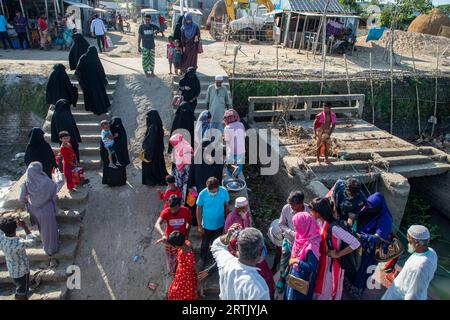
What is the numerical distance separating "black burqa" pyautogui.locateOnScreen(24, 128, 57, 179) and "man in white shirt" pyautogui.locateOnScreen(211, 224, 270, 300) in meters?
3.48

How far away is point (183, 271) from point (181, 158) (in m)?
1.80

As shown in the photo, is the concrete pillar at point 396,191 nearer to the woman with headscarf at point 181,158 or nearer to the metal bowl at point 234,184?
the metal bowl at point 234,184

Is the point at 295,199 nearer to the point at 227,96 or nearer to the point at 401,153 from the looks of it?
the point at 227,96

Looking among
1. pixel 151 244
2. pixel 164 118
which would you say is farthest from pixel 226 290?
pixel 164 118

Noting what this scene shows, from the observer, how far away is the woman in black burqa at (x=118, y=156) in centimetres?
534

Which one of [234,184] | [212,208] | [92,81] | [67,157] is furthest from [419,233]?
[92,81]

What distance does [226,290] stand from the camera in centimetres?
264

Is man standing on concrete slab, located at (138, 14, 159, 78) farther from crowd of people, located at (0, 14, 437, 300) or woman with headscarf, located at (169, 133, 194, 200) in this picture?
woman with headscarf, located at (169, 133, 194, 200)

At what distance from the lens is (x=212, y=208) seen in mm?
4070

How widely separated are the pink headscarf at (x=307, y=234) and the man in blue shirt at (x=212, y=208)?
110 centimetres

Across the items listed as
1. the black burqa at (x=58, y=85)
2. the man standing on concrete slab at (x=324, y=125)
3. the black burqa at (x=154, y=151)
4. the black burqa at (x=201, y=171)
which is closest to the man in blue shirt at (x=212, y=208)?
the black burqa at (x=201, y=171)

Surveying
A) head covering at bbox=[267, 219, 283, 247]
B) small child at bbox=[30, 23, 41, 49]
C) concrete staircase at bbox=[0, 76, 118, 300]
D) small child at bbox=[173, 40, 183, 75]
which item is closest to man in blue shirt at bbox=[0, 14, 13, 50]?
small child at bbox=[30, 23, 41, 49]

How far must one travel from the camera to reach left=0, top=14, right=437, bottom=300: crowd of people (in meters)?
2.88
